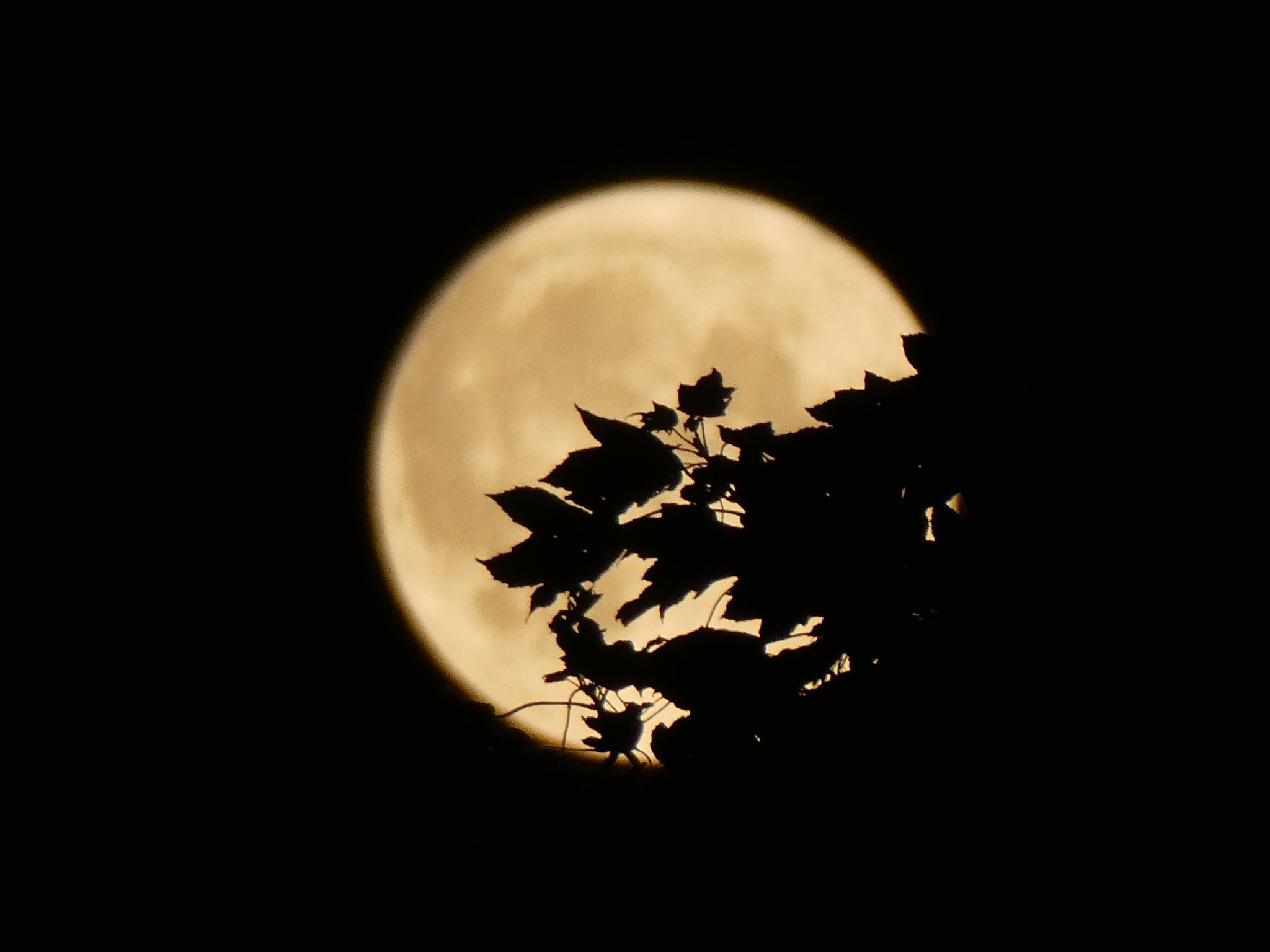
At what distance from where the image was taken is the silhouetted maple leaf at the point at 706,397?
1.49 meters

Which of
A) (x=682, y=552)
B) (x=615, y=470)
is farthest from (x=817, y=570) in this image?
(x=615, y=470)

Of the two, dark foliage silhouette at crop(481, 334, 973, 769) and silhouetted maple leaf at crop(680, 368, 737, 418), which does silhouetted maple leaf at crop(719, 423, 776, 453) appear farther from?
silhouetted maple leaf at crop(680, 368, 737, 418)

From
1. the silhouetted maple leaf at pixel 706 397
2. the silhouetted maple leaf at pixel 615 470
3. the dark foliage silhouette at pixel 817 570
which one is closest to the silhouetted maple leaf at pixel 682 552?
the dark foliage silhouette at pixel 817 570

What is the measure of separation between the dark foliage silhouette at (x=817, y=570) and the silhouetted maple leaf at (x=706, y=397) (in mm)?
182

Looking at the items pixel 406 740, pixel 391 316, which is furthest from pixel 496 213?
pixel 406 740

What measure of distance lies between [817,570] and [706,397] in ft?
1.50

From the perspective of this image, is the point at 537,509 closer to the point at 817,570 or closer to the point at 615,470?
the point at 615,470

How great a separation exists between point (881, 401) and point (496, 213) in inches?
92.5

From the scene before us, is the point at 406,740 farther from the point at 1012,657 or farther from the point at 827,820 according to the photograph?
the point at 1012,657

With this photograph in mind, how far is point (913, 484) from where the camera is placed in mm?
1212

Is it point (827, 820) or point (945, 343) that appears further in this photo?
point (945, 343)

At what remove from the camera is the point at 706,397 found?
1.51 metres

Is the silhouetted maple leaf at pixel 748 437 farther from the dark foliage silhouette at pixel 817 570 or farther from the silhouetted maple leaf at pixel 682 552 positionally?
the silhouetted maple leaf at pixel 682 552

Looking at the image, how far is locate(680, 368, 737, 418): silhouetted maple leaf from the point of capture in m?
1.49
